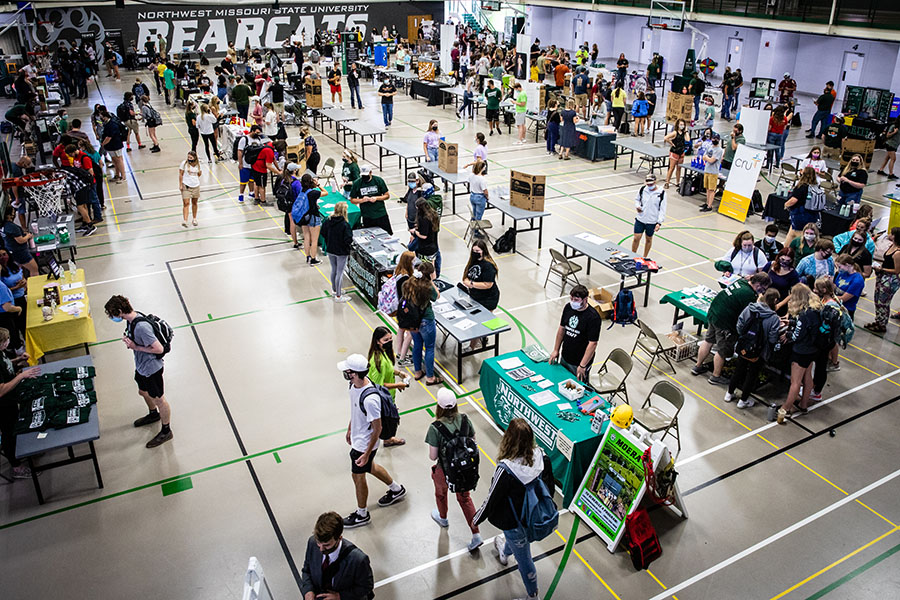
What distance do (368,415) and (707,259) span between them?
29.4ft

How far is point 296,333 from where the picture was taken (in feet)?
33.6

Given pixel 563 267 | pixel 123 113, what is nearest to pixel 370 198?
pixel 563 267

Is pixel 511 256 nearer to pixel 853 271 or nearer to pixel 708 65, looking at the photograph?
pixel 853 271

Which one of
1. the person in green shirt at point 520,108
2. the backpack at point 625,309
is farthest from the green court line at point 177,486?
the person in green shirt at point 520,108

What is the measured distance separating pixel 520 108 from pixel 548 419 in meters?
16.1

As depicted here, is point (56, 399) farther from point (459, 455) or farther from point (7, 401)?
point (459, 455)

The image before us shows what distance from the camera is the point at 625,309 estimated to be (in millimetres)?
10125

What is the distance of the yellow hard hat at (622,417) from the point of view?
6398 millimetres

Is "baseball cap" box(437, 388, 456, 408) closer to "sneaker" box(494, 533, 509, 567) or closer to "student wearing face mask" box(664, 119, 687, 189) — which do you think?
"sneaker" box(494, 533, 509, 567)

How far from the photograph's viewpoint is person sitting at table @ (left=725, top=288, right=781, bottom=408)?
7.82 meters

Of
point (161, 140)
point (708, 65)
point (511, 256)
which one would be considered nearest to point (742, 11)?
point (708, 65)

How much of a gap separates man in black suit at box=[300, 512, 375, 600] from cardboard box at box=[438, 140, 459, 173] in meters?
11.3

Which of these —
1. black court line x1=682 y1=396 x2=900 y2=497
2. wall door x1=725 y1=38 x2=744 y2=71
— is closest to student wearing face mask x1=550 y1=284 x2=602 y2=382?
black court line x1=682 y1=396 x2=900 y2=497

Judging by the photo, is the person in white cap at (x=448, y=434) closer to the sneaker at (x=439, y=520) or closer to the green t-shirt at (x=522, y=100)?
the sneaker at (x=439, y=520)
